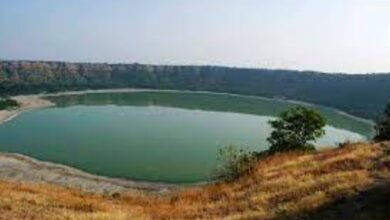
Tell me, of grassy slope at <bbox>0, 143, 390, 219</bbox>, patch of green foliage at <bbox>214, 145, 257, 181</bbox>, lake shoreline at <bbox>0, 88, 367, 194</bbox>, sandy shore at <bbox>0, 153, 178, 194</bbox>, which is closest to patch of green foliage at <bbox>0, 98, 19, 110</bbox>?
lake shoreline at <bbox>0, 88, 367, 194</bbox>

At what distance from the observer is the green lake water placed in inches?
3492

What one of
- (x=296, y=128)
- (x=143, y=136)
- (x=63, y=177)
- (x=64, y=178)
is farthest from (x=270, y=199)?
(x=143, y=136)

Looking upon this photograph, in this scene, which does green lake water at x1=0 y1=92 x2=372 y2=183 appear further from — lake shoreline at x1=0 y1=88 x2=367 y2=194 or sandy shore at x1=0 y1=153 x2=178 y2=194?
sandy shore at x1=0 y1=153 x2=178 y2=194

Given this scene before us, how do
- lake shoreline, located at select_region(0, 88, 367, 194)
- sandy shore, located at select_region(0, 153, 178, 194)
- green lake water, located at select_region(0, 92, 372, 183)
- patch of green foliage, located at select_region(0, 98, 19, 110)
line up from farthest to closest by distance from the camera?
patch of green foliage, located at select_region(0, 98, 19, 110)
green lake water, located at select_region(0, 92, 372, 183)
lake shoreline, located at select_region(0, 88, 367, 194)
sandy shore, located at select_region(0, 153, 178, 194)

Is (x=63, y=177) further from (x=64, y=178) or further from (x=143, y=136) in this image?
(x=143, y=136)

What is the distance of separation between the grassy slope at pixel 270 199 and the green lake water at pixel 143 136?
5640 cm

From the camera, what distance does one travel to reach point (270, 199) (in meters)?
17.6

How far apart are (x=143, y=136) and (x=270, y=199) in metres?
109

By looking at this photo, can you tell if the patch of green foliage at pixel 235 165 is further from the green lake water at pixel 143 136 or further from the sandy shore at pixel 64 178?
the green lake water at pixel 143 136

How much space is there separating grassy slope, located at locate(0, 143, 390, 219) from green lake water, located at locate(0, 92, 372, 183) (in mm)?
56398

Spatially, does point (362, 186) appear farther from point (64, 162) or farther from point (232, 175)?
point (64, 162)

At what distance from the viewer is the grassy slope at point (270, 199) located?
14914 millimetres

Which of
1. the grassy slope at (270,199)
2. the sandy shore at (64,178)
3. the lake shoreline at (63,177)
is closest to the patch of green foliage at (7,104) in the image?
the lake shoreline at (63,177)

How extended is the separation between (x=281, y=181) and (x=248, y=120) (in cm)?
15323
